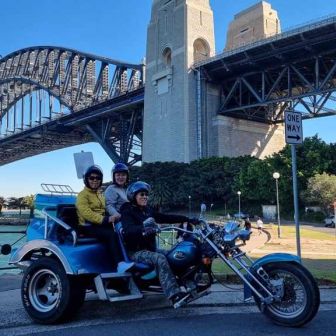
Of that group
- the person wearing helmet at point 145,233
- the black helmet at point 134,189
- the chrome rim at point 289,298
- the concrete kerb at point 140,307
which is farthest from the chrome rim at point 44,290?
the chrome rim at point 289,298

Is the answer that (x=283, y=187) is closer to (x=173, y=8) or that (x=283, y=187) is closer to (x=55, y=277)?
(x=173, y=8)

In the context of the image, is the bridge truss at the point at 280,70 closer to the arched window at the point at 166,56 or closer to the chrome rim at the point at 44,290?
the arched window at the point at 166,56

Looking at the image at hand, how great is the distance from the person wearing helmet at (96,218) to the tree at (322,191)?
121 feet

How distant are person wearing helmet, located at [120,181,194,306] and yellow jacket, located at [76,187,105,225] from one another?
1.08 ft

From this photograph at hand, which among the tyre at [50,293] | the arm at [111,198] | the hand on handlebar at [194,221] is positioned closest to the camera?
the tyre at [50,293]

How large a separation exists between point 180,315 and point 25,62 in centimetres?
9721

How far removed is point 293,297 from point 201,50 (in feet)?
185

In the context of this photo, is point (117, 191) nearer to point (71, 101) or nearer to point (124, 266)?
point (124, 266)

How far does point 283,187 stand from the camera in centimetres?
4356

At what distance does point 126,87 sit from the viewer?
242ft

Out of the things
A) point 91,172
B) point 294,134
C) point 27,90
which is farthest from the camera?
point 27,90

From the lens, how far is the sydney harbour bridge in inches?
1791

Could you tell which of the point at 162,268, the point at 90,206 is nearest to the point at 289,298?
the point at 162,268

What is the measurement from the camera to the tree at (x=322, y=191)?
3972 centimetres
